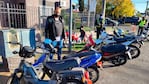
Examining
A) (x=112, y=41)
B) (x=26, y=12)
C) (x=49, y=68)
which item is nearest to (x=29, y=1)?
(x=26, y=12)

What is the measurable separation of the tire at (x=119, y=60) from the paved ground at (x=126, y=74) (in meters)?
0.18

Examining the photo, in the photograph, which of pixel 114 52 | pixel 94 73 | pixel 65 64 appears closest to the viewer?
pixel 65 64

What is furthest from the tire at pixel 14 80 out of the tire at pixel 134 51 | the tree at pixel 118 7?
the tree at pixel 118 7

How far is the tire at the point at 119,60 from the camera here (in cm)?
681

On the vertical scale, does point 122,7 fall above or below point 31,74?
above

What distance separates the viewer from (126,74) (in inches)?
237

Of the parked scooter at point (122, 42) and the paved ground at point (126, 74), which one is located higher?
the parked scooter at point (122, 42)

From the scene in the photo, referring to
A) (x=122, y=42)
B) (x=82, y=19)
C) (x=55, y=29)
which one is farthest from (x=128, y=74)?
(x=82, y=19)

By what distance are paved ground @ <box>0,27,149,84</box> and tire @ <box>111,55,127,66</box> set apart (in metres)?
0.18

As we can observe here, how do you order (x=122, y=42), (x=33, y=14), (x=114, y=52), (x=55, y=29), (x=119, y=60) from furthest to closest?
1. (x=33, y=14)
2. (x=122, y=42)
3. (x=119, y=60)
4. (x=114, y=52)
5. (x=55, y=29)

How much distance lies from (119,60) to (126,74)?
3.01ft

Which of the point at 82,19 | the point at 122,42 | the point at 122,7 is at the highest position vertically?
the point at 122,7

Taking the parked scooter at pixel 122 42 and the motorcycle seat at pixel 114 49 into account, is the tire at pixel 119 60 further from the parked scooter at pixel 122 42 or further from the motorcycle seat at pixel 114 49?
the parked scooter at pixel 122 42

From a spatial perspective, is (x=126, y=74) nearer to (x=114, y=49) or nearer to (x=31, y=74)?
(x=114, y=49)
